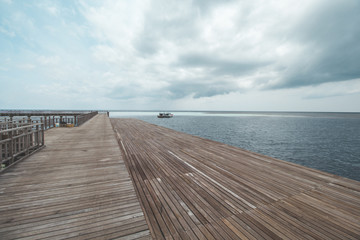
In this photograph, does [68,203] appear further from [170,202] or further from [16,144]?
[16,144]

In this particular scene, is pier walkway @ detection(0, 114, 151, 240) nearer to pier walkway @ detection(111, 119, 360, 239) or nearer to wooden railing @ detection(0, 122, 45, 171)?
wooden railing @ detection(0, 122, 45, 171)

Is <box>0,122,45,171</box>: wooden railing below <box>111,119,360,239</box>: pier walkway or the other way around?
the other way around

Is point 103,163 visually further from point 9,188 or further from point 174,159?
point 174,159

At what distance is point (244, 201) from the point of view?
10.9ft

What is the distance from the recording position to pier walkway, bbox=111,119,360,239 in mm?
2494

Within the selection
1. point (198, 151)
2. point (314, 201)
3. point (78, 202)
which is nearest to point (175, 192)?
point (78, 202)

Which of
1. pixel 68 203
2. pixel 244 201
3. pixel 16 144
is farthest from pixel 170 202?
pixel 16 144

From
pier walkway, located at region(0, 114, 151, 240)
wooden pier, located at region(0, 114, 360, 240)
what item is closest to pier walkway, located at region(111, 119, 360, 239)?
wooden pier, located at region(0, 114, 360, 240)

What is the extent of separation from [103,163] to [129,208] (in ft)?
9.02

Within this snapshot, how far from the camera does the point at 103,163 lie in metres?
4.95

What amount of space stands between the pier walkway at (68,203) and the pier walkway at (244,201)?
0.44 meters

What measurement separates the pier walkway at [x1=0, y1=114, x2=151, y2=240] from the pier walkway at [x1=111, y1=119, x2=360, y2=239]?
44 centimetres

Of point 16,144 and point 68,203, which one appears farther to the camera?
point 16,144

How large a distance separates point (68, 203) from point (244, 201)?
357cm
